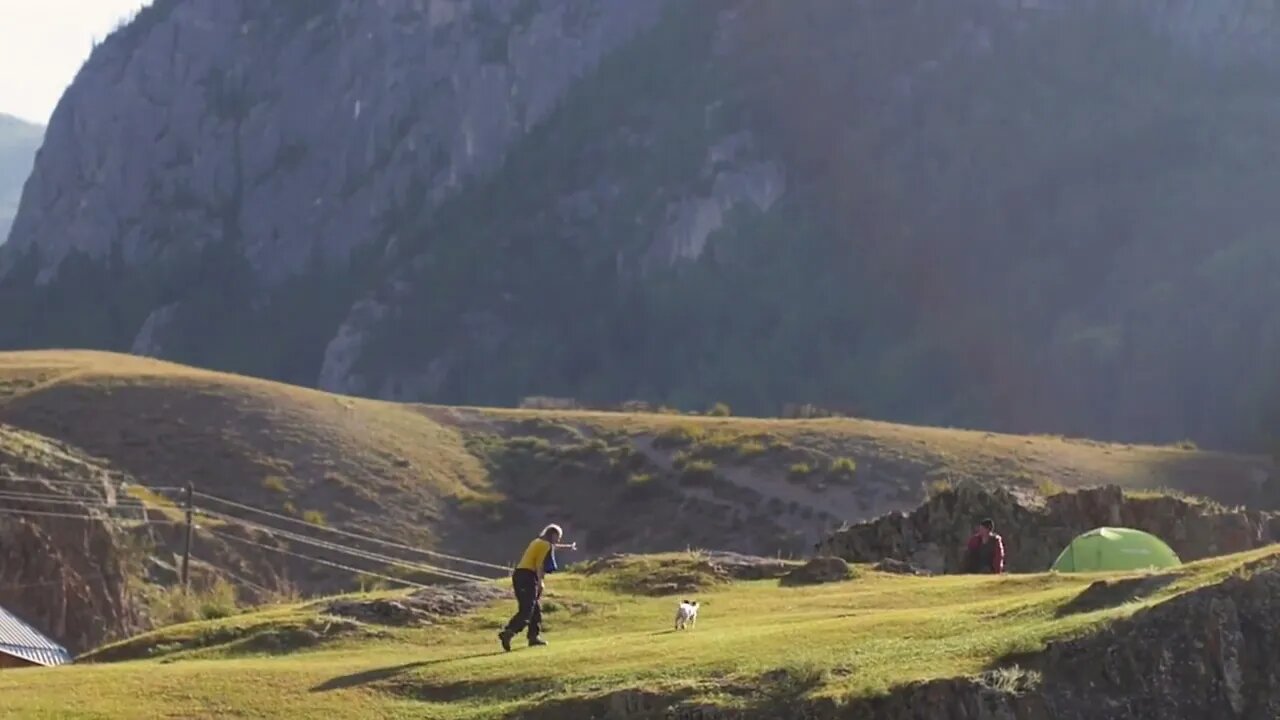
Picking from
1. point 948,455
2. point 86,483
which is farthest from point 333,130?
point 86,483

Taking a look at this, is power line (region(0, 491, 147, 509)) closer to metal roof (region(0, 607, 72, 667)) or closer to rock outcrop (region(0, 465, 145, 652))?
rock outcrop (region(0, 465, 145, 652))

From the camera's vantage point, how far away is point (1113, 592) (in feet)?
68.3

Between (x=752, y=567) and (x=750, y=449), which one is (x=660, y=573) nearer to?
(x=752, y=567)

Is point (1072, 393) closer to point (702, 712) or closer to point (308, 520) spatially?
point (308, 520)

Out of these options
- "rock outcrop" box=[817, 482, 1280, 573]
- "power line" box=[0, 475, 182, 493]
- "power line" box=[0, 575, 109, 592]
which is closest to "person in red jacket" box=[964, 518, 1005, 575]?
"rock outcrop" box=[817, 482, 1280, 573]

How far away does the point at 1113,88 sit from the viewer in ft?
502

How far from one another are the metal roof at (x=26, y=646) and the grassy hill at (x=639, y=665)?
644cm

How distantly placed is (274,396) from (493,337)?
8545 cm

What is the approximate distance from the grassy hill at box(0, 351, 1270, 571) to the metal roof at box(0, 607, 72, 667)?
1005 inches

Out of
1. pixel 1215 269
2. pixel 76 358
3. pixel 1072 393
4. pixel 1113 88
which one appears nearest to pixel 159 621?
pixel 76 358

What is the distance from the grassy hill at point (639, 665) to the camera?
19.0 m

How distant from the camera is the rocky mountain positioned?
127750mm

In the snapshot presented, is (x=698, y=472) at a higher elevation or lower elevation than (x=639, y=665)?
higher

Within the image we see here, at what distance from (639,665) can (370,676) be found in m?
3.30
